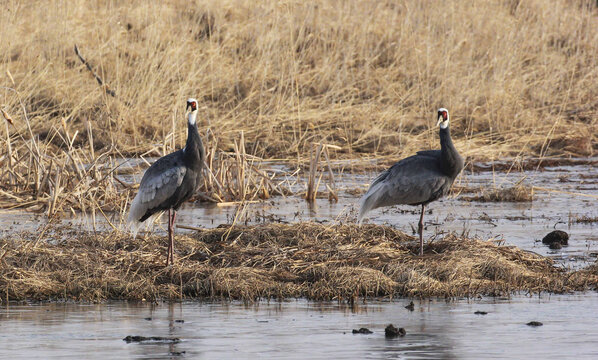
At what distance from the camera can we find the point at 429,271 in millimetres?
8789

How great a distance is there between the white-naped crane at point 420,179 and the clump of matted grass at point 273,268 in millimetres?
599

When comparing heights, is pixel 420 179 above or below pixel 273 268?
above

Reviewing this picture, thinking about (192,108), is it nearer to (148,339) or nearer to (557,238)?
(148,339)

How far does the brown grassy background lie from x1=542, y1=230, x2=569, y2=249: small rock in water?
6.05 metres

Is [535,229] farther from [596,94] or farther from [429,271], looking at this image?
[596,94]

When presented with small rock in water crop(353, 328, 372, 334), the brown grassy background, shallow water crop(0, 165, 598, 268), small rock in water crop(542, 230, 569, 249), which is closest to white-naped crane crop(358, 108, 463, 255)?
shallow water crop(0, 165, 598, 268)

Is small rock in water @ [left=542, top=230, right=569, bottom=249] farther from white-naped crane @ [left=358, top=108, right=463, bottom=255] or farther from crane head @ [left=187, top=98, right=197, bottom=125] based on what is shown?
crane head @ [left=187, top=98, right=197, bottom=125]

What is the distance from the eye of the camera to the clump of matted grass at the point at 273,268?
841 centimetres

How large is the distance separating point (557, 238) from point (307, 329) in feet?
13.7

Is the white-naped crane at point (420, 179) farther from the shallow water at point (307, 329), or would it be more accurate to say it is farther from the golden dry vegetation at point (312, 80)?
the golden dry vegetation at point (312, 80)

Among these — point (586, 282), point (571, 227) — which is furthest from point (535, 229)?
point (586, 282)

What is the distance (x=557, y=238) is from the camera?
10672 millimetres

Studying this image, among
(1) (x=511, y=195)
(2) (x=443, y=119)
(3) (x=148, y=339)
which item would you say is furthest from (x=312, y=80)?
(3) (x=148, y=339)

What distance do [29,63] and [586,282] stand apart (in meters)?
12.1
